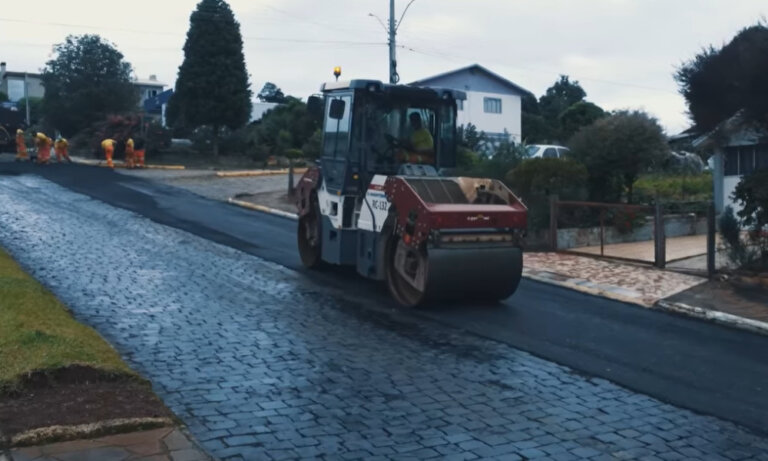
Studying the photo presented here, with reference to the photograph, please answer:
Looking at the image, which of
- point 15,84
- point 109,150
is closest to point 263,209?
point 109,150

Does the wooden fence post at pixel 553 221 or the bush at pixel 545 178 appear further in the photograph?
the bush at pixel 545 178

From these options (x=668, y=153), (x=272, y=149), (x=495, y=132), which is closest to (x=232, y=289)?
(x=668, y=153)

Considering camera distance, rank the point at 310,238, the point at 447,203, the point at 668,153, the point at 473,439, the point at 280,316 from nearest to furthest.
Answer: the point at 473,439, the point at 280,316, the point at 447,203, the point at 310,238, the point at 668,153

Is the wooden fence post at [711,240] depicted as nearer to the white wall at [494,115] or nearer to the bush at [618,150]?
the bush at [618,150]

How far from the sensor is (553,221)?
17.2 metres

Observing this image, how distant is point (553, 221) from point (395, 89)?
5870mm

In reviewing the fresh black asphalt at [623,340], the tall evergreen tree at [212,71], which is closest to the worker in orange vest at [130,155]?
the tall evergreen tree at [212,71]

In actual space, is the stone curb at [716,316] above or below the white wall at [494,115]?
below

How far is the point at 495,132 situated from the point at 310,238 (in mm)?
43141

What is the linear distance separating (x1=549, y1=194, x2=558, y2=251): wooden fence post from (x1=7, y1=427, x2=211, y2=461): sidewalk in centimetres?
1204

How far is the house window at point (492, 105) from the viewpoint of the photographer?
185ft

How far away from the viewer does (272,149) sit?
41.3 metres

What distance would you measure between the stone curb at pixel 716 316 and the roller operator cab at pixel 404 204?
82.5 inches

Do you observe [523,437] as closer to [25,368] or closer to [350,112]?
[25,368]
